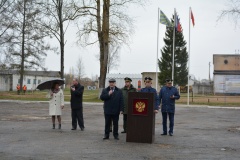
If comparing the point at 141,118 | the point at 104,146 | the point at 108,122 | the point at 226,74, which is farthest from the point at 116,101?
the point at 226,74

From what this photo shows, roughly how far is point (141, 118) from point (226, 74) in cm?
6263

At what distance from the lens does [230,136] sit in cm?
1332

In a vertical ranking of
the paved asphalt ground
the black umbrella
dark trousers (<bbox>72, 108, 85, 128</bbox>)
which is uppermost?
the black umbrella

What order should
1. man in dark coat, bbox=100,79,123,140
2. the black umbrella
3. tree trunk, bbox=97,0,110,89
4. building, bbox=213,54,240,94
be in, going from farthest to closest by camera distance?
building, bbox=213,54,240,94 → tree trunk, bbox=97,0,110,89 → the black umbrella → man in dark coat, bbox=100,79,123,140

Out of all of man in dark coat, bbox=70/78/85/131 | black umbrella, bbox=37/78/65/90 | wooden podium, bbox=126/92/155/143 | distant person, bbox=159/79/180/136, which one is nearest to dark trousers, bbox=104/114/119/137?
wooden podium, bbox=126/92/155/143

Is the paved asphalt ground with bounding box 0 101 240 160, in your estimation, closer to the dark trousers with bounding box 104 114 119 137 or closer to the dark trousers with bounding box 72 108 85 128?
the dark trousers with bounding box 104 114 119 137

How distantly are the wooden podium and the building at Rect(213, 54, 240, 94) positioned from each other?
56.9 metres

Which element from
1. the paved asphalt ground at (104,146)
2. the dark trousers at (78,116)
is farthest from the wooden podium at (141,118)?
the dark trousers at (78,116)

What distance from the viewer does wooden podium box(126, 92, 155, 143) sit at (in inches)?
439

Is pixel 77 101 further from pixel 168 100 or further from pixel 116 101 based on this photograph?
pixel 168 100

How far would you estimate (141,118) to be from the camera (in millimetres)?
11219

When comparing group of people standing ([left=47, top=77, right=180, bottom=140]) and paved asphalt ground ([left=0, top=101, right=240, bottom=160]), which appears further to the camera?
group of people standing ([left=47, top=77, right=180, bottom=140])

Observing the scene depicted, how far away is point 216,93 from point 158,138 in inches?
2371

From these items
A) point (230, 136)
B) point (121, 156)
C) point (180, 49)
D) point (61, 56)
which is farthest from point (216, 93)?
point (121, 156)
